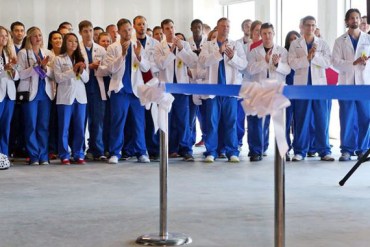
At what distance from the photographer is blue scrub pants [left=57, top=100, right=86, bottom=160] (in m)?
8.47

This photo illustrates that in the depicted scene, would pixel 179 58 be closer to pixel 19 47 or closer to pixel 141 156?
pixel 141 156

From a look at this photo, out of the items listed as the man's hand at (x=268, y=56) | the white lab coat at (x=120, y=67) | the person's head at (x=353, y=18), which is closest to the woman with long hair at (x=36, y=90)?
the white lab coat at (x=120, y=67)

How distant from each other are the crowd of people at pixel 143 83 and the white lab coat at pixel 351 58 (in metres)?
0.01

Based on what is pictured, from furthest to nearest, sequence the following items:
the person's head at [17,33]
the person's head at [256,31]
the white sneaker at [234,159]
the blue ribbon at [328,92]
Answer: the person's head at [256,31], the person's head at [17,33], the white sneaker at [234,159], the blue ribbon at [328,92]

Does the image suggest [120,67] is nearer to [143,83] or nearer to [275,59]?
[143,83]

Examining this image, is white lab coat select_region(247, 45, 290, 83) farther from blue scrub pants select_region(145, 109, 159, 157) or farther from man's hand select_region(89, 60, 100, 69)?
man's hand select_region(89, 60, 100, 69)

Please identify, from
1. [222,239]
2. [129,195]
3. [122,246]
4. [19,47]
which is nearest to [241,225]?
[222,239]

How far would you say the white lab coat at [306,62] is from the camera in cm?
848

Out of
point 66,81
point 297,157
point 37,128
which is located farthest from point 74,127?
point 297,157

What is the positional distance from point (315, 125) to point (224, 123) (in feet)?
3.49

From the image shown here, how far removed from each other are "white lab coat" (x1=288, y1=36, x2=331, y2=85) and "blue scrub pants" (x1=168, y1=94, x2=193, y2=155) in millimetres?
1336

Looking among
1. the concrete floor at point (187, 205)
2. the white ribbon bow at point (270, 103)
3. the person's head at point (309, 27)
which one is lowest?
the concrete floor at point (187, 205)

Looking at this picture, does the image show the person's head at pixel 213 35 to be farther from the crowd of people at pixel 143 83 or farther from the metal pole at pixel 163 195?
the metal pole at pixel 163 195

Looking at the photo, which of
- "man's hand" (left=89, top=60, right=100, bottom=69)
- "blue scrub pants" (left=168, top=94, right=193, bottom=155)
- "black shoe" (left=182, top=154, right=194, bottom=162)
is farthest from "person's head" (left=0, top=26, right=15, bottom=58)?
"black shoe" (left=182, top=154, right=194, bottom=162)
